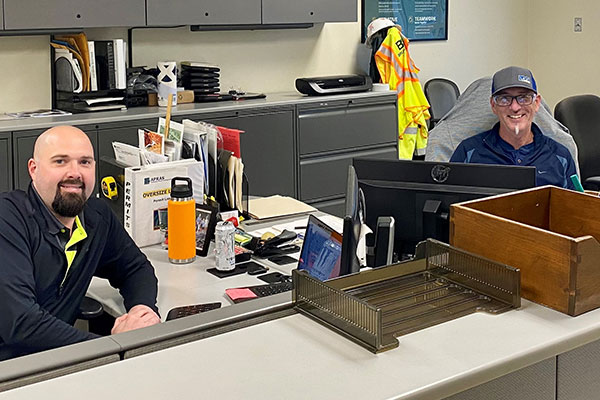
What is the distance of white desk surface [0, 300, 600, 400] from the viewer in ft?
4.25

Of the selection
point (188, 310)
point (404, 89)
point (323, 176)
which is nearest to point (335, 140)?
point (323, 176)

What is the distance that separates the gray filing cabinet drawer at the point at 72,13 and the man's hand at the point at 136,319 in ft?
7.89

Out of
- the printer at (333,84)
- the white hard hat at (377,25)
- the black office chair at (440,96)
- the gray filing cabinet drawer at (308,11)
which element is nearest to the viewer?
the gray filing cabinet drawer at (308,11)

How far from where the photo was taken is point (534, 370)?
Answer: 57.2 inches

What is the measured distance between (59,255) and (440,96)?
4.26 meters

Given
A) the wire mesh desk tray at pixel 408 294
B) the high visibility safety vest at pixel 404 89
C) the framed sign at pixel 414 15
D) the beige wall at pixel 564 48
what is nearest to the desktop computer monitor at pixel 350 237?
the wire mesh desk tray at pixel 408 294

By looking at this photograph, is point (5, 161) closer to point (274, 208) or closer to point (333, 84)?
point (274, 208)

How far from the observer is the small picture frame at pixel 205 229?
2742 mm

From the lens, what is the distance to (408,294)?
1659 millimetres

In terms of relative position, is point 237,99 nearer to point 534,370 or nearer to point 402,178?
point 402,178

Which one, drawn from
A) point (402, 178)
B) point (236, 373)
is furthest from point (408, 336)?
point (402, 178)

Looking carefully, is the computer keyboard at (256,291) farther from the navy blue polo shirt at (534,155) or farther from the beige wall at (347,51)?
the beige wall at (347,51)

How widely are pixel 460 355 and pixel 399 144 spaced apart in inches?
172

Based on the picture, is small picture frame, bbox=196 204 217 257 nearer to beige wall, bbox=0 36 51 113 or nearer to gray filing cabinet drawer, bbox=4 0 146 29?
gray filing cabinet drawer, bbox=4 0 146 29
